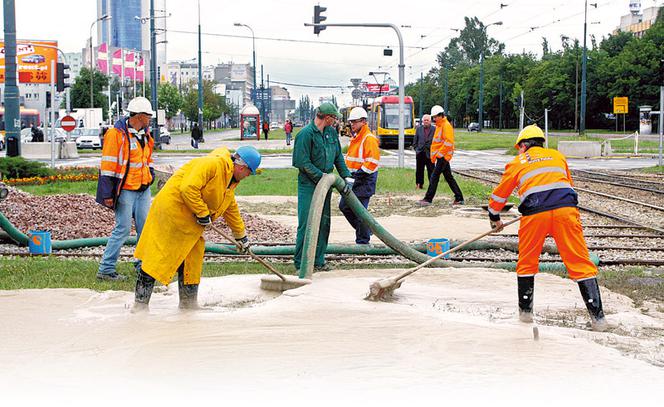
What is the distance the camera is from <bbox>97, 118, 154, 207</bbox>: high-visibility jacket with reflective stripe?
9.60 metres

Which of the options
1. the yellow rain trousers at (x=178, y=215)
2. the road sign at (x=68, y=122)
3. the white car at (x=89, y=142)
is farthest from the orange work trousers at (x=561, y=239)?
the white car at (x=89, y=142)

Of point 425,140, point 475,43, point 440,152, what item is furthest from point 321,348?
point 475,43

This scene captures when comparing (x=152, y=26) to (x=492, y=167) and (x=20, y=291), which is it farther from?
(x=20, y=291)

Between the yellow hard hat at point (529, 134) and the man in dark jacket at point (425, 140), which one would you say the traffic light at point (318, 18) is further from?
the yellow hard hat at point (529, 134)

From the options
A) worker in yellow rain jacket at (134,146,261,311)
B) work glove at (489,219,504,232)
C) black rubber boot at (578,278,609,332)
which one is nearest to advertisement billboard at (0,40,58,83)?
worker in yellow rain jacket at (134,146,261,311)

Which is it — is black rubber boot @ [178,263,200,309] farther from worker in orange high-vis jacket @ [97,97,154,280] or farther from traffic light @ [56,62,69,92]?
traffic light @ [56,62,69,92]

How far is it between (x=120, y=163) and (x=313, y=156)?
209 cm

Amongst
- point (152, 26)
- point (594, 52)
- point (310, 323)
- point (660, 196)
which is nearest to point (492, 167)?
point (660, 196)

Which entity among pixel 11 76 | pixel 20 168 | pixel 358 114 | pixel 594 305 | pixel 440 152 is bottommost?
pixel 594 305

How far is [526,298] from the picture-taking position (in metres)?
7.83

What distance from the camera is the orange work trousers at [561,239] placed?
303 inches

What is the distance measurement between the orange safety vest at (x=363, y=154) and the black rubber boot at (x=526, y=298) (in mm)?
4406

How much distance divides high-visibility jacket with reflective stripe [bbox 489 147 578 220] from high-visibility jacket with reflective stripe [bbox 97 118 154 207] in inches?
153

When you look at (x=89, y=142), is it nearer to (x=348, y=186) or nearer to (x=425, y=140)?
(x=425, y=140)
